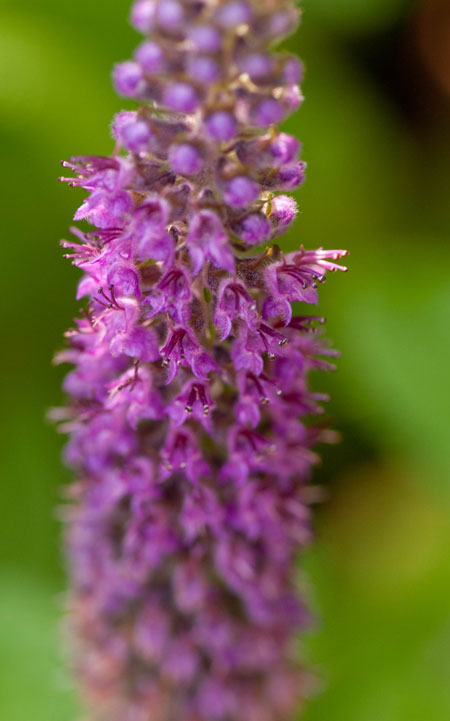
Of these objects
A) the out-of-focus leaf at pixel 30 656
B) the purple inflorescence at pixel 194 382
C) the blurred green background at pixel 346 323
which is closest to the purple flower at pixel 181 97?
the purple inflorescence at pixel 194 382

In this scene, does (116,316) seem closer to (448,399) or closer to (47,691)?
(448,399)

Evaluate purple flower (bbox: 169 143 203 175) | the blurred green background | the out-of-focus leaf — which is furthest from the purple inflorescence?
the blurred green background

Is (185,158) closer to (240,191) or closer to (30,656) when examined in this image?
(240,191)

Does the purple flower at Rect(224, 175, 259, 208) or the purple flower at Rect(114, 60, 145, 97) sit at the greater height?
the purple flower at Rect(114, 60, 145, 97)

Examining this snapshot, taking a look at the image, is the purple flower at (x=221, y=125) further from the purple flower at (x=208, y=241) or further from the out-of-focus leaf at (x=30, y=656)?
the out-of-focus leaf at (x=30, y=656)

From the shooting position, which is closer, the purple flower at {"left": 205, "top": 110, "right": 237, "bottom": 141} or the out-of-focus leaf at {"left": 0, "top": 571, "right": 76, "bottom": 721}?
the purple flower at {"left": 205, "top": 110, "right": 237, "bottom": 141}

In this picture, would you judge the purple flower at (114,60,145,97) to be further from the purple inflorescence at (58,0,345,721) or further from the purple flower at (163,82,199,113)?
the purple flower at (163,82,199,113)
